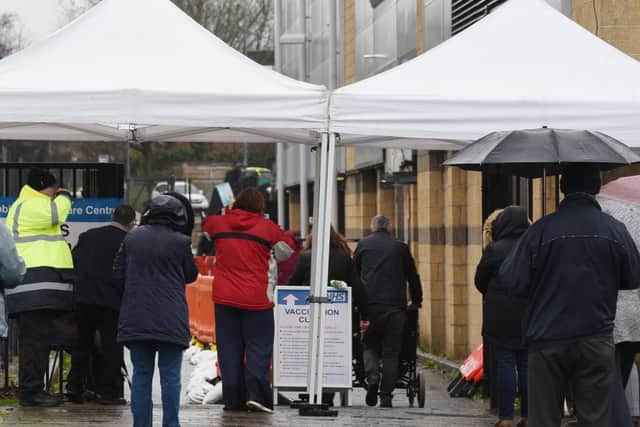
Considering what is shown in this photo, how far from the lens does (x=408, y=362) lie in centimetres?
1406

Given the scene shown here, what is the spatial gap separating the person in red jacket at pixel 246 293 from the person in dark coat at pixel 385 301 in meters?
2.20

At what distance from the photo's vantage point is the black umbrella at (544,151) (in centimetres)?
816

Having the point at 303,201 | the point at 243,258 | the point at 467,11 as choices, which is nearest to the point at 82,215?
the point at 243,258

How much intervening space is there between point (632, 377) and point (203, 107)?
142 inches

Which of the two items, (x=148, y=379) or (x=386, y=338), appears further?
(x=386, y=338)

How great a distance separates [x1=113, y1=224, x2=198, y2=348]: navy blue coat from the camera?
372 inches

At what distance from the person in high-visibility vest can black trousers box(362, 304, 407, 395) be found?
332 centimetres

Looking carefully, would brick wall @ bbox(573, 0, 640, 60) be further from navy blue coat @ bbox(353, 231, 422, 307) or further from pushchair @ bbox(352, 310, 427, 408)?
pushchair @ bbox(352, 310, 427, 408)

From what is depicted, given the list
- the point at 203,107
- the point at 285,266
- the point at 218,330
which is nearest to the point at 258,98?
the point at 203,107

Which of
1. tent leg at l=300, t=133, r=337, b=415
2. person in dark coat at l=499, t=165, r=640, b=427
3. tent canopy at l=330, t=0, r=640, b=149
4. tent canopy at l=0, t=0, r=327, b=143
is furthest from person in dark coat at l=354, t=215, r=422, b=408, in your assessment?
person in dark coat at l=499, t=165, r=640, b=427

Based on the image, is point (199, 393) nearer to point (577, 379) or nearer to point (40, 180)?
point (40, 180)

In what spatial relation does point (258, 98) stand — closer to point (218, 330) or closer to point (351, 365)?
point (218, 330)

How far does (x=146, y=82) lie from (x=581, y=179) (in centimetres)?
386

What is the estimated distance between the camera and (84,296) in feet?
37.7
